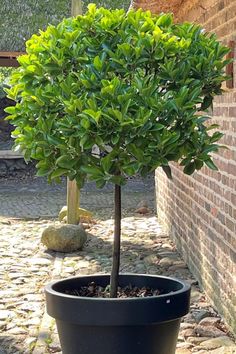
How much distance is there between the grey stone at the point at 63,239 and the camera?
8359 mm

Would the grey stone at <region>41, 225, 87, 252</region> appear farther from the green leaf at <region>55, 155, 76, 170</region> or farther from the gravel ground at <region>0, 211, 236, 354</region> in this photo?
the green leaf at <region>55, 155, 76, 170</region>

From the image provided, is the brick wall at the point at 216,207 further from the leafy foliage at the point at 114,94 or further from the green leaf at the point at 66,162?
the green leaf at the point at 66,162

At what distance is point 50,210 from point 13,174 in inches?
220

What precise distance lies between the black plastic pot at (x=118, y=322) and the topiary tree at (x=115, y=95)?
0.35 meters

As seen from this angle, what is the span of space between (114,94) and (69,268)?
4.11m

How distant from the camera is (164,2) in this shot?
717cm

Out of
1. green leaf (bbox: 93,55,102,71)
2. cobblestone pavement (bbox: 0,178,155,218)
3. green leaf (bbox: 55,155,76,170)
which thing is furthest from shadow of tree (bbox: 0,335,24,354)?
cobblestone pavement (bbox: 0,178,155,218)

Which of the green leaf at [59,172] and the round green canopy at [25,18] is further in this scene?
the round green canopy at [25,18]

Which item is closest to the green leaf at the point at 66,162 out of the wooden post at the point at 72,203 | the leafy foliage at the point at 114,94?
the leafy foliage at the point at 114,94

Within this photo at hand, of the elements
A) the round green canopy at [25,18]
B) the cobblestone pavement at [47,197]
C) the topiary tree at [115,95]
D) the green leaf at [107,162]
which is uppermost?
the round green canopy at [25,18]

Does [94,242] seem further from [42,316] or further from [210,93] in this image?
[210,93]

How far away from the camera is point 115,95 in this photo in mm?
3619

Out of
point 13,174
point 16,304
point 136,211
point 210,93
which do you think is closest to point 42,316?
point 16,304

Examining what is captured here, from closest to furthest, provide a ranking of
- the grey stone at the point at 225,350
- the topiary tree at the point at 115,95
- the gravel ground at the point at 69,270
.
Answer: the topiary tree at the point at 115,95 < the grey stone at the point at 225,350 < the gravel ground at the point at 69,270
